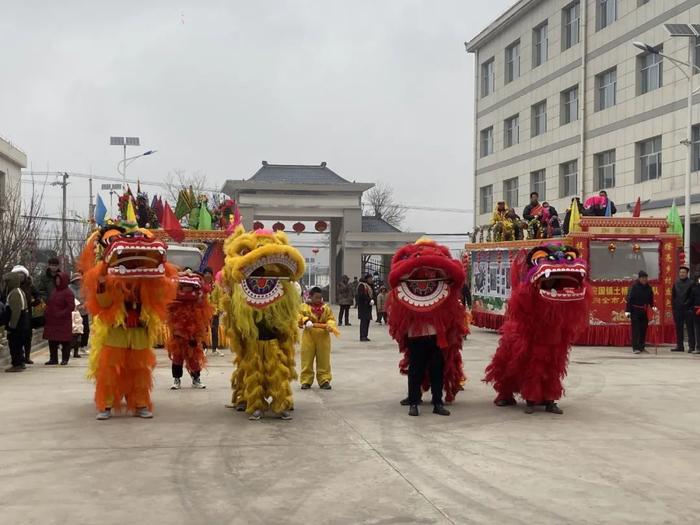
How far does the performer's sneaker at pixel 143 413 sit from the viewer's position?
837 centimetres

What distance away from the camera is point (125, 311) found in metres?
8.34

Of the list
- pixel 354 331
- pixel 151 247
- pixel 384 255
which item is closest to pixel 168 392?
pixel 151 247

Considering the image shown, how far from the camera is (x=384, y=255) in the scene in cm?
3916

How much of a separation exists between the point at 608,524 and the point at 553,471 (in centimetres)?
125

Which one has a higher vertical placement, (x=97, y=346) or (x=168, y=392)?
(x=97, y=346)

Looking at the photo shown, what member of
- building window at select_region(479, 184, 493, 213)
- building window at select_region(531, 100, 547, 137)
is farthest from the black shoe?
building window at select_region(479, 184, 493, 213)

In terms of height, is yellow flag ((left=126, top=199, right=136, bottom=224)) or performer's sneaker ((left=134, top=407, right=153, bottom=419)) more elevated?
yellow flag ((left=126, top=199, right=136, bottom=224))

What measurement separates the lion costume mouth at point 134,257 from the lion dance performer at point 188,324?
1.62 m

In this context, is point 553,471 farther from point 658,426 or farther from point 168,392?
point 168,392

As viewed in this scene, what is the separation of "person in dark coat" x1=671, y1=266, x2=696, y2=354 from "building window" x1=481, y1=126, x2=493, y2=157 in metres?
21.1

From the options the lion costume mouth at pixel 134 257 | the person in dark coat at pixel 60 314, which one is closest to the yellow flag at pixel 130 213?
the person in dark coat at pixel 60 314

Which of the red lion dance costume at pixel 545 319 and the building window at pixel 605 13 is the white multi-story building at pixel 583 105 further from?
the red lion dance costume at pixel 545 319

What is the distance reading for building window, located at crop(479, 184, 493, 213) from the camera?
36.6m

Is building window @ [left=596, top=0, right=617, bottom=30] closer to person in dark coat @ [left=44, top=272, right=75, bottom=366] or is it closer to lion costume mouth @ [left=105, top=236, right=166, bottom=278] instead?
person in dark coat @ [left=44, top=272, right=75, bottom=366]
